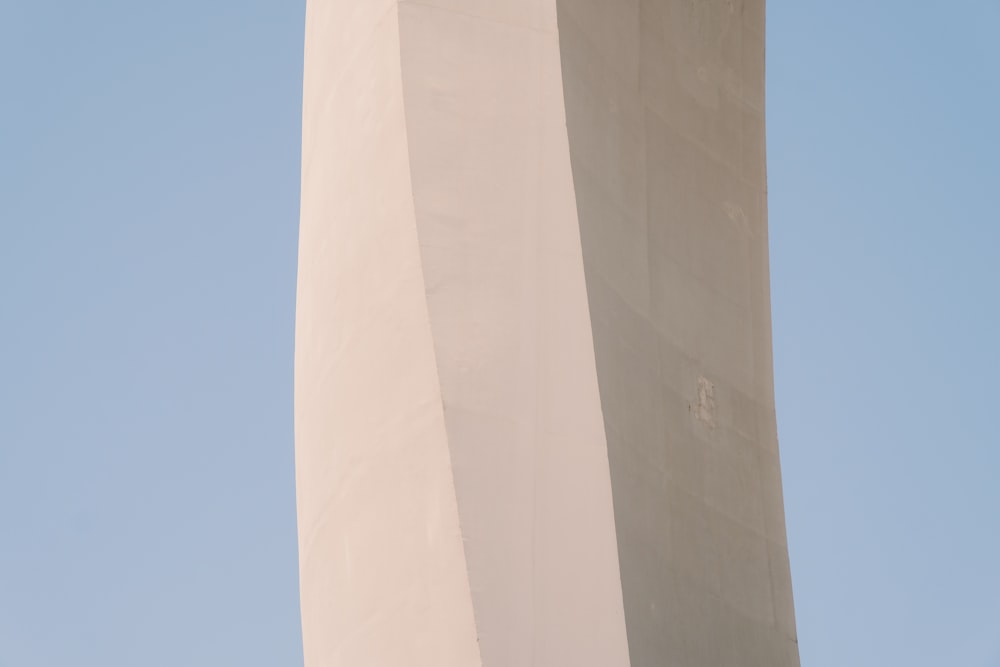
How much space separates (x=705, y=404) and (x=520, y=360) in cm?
184

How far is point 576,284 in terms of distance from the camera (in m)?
5.02

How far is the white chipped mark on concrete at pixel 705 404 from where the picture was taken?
6359 mm

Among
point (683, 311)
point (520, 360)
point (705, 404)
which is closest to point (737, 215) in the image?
point (683, 311)

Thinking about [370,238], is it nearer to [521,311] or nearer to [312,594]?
[521,311]

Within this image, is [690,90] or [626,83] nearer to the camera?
[626,83]

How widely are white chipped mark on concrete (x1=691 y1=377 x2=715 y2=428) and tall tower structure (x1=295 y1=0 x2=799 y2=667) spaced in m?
0.01

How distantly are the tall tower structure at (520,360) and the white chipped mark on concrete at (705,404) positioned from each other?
0.01 metres

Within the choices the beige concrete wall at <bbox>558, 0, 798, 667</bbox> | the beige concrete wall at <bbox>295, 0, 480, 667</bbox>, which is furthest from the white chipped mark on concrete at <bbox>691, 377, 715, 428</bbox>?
the beige concrete wall at <bbox>295, 0, 480, 667</bbox>

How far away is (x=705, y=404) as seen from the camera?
6.44m

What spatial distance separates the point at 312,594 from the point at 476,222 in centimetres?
150

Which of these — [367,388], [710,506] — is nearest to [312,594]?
[367,388]

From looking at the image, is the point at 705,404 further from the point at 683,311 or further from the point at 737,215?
the point at 737,215

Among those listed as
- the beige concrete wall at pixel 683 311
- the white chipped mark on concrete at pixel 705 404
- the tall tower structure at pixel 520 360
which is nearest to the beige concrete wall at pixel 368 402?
the tall tower structure at pixel 520 360

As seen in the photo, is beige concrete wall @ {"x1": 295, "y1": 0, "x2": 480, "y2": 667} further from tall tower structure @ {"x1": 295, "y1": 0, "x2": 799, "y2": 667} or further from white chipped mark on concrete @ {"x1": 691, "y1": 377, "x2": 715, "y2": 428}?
white chipped mark on concrete @ {"x1": 691, "y1": 377, "x2": 715, "y2": 428}
